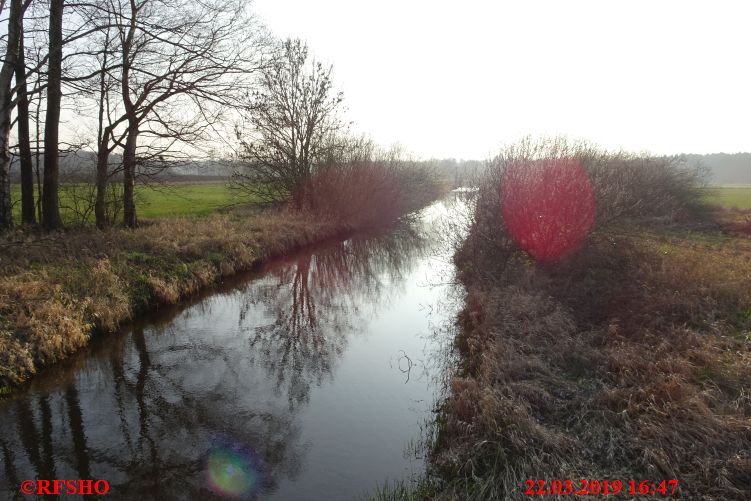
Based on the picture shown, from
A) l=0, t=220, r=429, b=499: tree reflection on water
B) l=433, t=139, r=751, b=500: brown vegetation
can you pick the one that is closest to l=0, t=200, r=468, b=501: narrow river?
l=0, t=220, r=429, b=499: tree reflection on water

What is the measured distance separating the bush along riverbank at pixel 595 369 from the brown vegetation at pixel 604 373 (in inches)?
0.8

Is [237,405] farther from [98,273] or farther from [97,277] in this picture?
[98,273]

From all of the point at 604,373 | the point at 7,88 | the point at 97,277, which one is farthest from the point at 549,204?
the point at 7,88

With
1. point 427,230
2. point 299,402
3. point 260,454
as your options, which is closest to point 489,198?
point 299,402

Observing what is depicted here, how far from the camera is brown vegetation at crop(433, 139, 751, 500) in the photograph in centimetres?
432

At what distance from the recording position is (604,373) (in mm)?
6180

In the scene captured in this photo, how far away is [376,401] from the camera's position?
22.3ft

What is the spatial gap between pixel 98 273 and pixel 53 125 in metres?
5.34

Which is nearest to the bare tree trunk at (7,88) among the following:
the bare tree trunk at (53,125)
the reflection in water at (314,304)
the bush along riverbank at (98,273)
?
the bare tree trunk at (53,125)

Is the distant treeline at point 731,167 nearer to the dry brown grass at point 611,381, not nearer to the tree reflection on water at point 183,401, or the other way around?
the dry brown grass at point 611,381

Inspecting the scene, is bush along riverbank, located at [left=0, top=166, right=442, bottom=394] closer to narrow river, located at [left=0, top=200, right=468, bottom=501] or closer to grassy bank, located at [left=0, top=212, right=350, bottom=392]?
grassy bank, located at [left=0, top=212, right=350, bottom=392]

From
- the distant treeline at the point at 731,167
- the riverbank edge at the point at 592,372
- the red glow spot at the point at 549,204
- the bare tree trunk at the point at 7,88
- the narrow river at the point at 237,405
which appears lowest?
the narrow river at the point at 237,405

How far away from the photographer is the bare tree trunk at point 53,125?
10498 millimetres

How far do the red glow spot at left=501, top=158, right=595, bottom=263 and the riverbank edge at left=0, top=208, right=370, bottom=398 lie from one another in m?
8.76
